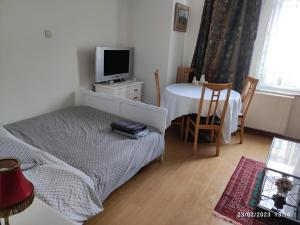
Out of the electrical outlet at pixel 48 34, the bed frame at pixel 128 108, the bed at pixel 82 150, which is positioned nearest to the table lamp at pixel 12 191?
the bed at pixel 82 150

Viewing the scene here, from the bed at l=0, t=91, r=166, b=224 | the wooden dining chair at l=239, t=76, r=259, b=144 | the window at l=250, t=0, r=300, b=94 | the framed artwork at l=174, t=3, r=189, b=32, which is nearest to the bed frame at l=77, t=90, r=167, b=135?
the bed at l=0, t=91, r=166, b=224

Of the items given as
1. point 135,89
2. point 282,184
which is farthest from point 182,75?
point 282,184

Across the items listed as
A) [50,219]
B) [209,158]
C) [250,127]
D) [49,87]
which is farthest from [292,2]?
[50,219]

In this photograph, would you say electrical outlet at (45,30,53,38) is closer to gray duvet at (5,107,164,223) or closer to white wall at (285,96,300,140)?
gray duvet at (5,107,164,223)

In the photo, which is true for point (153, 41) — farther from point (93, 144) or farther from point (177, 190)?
point (177, 190)

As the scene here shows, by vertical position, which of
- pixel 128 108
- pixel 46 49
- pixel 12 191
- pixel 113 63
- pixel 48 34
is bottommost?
pixel 128 108

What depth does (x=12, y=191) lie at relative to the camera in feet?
2.23

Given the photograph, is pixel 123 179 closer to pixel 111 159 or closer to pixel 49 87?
pixel 111 159

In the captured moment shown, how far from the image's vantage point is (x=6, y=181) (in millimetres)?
668

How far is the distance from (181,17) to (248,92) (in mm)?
1607

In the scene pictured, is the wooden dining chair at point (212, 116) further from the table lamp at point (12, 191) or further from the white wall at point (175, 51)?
the table lamp at point (12, 191)

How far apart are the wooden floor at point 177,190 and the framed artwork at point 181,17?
1920mm

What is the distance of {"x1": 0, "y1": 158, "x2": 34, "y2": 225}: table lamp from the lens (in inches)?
26.2

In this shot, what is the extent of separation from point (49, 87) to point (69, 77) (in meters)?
0.33
